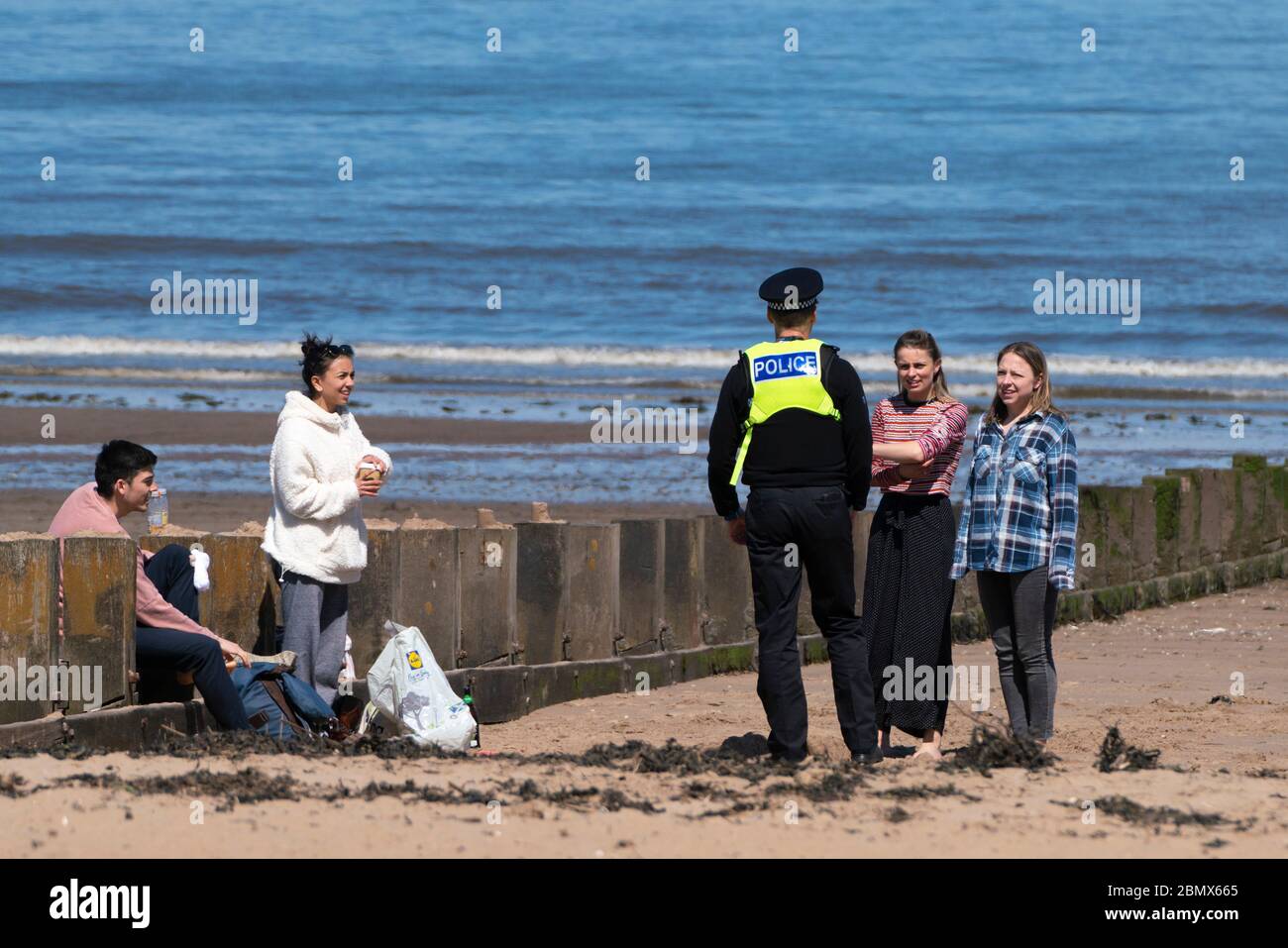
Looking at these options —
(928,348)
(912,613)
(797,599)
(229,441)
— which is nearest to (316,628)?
(797,599)

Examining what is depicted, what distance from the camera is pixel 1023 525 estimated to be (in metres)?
6.52

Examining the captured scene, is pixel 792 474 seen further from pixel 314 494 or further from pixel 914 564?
pixel 314 494

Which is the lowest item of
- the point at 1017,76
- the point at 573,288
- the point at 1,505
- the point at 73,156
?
the point at 1,505

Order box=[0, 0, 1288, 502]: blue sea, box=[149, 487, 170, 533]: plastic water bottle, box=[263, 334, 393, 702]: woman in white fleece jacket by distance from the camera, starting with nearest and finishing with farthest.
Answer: box=[263, 334, 393, 702]: woman in white fleece jacket → box=[149, 487, 170, 533]: plastic water bottle → box=[0, 0, 1288, 502]: blue sea

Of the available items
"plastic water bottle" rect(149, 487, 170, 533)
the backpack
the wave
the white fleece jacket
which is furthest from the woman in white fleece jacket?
the wave

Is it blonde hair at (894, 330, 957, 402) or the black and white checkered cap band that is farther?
blonde hair at (894, 330, 957, 402)

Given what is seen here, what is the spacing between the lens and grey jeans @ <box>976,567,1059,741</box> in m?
6.57

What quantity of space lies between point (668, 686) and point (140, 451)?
3256 mm

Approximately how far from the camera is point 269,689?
22.0 ft

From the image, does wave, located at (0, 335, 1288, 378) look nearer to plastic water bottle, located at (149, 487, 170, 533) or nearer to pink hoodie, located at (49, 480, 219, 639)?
plastic water bottle, located at (149, 487, 170, 533)

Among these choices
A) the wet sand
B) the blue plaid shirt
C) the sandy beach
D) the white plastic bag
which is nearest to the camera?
the sandy beach

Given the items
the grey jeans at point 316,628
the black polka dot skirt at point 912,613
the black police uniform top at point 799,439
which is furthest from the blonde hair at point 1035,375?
the grey jeans at point 316,628
